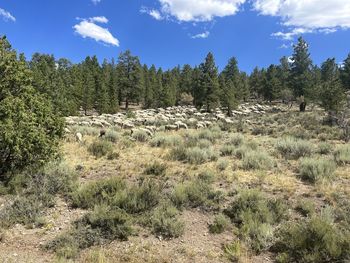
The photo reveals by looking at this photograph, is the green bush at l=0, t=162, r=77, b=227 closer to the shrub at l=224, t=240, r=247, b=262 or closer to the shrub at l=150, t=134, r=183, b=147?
the shrub at l=224, t=240, r=247, b=262

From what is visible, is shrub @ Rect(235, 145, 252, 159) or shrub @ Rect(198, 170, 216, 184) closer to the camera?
shrub @ Rect(198, 170, 216, 184)

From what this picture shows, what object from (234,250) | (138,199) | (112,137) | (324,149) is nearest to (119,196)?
(138,199)

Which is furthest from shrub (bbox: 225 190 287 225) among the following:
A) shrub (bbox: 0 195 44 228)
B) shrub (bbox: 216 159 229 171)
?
shrub (bbox: 0 195 44 228)

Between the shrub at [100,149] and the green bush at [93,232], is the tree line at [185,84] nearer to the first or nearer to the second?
the shrub at [100,149]

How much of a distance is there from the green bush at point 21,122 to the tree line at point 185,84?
1718 centimetres

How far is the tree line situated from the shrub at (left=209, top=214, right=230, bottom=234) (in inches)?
855

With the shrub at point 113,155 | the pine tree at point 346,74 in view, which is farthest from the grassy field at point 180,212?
the pine tree at point 346,74

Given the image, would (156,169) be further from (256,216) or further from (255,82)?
(255,82)

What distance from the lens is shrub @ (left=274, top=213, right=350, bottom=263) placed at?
250 inches

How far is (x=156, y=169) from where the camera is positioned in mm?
11391

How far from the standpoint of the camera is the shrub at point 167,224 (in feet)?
25.1

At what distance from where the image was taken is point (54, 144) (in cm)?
1054

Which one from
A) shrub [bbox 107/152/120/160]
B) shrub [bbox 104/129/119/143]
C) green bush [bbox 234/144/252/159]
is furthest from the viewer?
shrub [bbox 104/129/119/143]

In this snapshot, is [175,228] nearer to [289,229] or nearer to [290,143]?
[289,229]
